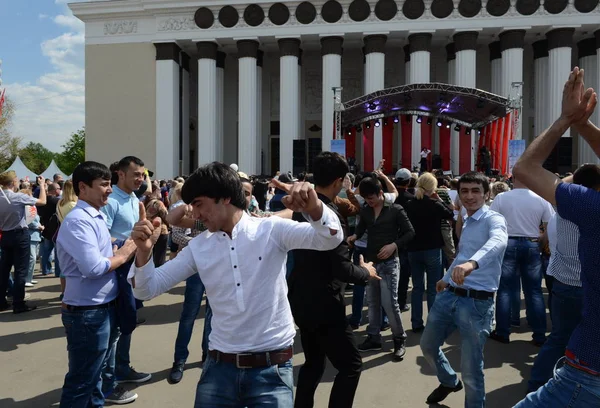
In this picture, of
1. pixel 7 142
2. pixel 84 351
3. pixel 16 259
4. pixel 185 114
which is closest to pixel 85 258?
pixel 84 351

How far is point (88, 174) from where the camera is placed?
328cm

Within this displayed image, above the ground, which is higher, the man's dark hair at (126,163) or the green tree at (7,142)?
the green tree at (7,142)

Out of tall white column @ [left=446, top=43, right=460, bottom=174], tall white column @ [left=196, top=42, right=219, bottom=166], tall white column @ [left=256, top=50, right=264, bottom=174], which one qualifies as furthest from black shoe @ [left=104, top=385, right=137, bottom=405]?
tall white column @ [left=256, top=50, right=264, bottom=174]

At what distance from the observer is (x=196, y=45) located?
1085 inches

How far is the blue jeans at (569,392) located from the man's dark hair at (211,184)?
1.70 metres

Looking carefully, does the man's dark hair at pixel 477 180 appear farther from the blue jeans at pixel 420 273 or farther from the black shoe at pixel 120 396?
the black shoe at pixel 120 396

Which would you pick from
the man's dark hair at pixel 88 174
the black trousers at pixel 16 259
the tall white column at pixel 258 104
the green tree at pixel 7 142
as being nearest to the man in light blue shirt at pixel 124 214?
the man's dark hair at pixel 88 174

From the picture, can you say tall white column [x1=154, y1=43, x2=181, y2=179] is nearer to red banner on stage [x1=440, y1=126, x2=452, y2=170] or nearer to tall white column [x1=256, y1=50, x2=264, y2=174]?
tall white column [x1=256, y1=50, x2=264, y2=174]

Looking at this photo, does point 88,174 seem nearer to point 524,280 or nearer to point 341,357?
point 341,357

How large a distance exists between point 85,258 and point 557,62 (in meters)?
28.0

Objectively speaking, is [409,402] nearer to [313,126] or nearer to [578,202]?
[578,202]

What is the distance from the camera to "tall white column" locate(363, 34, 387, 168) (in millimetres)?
25344

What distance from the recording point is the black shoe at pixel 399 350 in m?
4.89

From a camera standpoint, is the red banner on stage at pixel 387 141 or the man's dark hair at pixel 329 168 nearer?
the man's dark hair at pixel 329 168
